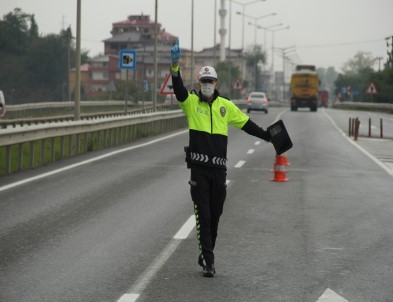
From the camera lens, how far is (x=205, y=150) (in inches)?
322

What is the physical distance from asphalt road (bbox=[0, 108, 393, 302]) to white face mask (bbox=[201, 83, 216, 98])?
1.59m

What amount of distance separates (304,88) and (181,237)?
214 ft

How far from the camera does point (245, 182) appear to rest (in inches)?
644

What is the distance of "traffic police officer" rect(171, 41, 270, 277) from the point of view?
8.09 meters

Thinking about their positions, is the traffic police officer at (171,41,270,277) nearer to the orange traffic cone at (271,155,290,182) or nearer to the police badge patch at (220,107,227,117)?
the police badge patch at (220,107,227,117)

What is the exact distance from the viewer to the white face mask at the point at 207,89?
26.7 feet

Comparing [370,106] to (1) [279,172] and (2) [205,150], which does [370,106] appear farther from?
(2) [205,150]

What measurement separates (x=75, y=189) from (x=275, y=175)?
4016 millimetres

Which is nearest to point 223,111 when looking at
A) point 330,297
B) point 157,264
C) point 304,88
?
point 157,264

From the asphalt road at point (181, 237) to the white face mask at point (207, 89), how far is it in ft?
5.22

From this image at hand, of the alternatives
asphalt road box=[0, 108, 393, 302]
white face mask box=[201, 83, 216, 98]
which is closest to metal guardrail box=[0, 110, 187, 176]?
asphalt road box=[0, 108, 393, 302]

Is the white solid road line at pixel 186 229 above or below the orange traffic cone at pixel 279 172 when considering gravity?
below

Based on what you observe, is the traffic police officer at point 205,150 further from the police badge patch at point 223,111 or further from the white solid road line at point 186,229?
the white solid road line at point 186,229

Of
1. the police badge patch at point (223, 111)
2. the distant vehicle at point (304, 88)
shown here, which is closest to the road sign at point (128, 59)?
the police badge patch at point (223, 111)
